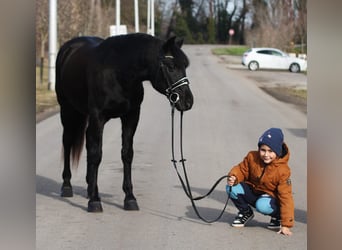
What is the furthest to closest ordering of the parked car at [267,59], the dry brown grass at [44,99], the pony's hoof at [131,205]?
1. the parked car at [267,59]
2. the dry brown grass at [44,99]
3. the pony's hoof at [131,205]

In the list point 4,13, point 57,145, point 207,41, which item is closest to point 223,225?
point 4,13

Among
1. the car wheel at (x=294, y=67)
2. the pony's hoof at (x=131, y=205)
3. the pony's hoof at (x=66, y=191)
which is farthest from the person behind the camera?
the car wheel at (x=294, y=67)

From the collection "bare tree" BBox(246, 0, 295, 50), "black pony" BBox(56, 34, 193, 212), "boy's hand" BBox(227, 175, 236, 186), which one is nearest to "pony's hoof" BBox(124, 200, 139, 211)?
"black pony" BBox(56, 34, 193, 212)

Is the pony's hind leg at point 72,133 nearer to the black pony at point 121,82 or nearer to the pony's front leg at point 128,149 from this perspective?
the black pony at point 121,82

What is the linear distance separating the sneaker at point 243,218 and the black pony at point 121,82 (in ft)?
3.09

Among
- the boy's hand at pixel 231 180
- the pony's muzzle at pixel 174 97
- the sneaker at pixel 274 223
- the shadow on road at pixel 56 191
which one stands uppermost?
the pony's muzzle at pixel 174 97

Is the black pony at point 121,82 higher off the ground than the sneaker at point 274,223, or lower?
higher

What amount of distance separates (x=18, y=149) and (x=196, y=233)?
12.5ft

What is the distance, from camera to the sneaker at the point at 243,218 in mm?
5480

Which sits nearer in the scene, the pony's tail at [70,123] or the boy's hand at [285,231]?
the boy's hand at [285,231]

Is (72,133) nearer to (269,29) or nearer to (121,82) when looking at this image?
(121,82)

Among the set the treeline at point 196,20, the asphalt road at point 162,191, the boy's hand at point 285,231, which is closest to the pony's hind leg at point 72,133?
the asphalt road at point 162,191

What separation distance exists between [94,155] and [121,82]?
75 cm

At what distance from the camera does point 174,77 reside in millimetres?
5445
